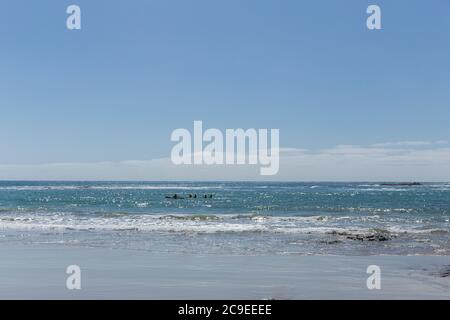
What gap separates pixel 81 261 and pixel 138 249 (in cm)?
300

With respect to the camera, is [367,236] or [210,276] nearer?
[210,276]

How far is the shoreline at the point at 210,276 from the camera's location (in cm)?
1022

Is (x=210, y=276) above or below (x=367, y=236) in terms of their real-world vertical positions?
above

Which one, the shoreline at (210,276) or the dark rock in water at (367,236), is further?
the dark rock in water at (367,236)

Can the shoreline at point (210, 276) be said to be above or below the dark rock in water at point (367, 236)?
above

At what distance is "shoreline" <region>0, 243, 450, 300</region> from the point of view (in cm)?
1022

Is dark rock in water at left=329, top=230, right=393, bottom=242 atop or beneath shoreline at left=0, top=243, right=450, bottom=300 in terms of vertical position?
beneath

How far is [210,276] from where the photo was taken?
478 inches

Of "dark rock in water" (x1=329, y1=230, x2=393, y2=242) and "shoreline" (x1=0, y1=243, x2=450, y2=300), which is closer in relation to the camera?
"shoreline" (x1=0, y1=243, x2=450, y2=300)

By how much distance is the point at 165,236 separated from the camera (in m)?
21.5
